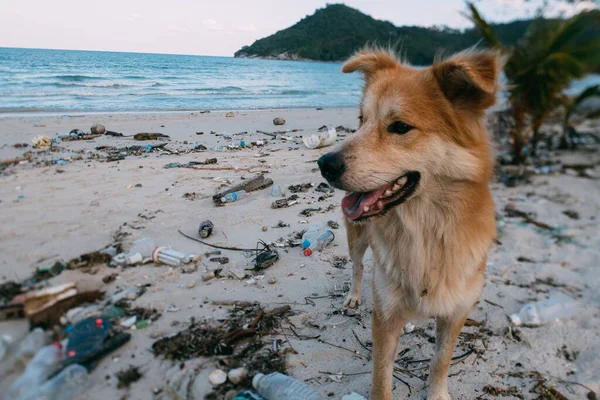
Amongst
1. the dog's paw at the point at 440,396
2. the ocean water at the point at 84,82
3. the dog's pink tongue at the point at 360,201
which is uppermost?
the ocean water at the point at 84,82

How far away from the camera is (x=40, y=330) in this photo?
1033mm

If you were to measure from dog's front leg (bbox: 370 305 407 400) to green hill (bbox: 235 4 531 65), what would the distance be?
2.15 metres

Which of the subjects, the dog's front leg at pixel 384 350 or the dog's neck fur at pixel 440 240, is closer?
the dog's neck fur at pixel 440 240

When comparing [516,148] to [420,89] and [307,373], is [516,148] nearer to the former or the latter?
[420,89]

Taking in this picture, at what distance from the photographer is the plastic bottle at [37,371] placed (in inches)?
37.8

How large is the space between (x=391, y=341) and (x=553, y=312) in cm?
204

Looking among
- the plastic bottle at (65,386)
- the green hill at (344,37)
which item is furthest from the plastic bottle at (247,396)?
the green hill at (344,37)

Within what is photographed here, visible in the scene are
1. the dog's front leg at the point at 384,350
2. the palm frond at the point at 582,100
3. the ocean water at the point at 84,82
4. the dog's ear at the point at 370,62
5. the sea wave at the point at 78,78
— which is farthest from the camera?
the palm frond at the point at 582,100

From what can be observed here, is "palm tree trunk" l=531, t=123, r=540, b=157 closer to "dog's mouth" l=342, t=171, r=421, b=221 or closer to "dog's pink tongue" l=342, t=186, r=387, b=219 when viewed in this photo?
"dog's mouth" l=342, t=171, r=421, b=221

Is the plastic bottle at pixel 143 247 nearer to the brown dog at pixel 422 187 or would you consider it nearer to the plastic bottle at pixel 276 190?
the brown dog at pixel 422 187

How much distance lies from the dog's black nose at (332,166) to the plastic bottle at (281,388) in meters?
1.30

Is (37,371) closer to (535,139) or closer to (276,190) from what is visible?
(276,190)

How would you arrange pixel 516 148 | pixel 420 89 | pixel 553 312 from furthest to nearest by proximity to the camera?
pixel 516 148 < pixel 553 312 < pixel 420 89

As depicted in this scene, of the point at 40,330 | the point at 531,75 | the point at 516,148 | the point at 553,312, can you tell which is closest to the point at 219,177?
the point at 40,330
